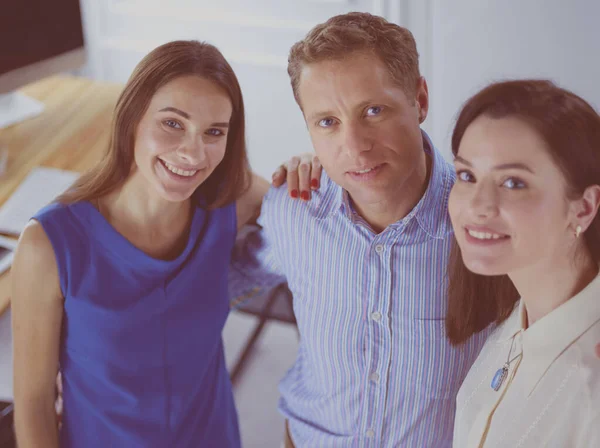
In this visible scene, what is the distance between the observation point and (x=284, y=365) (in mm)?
2705

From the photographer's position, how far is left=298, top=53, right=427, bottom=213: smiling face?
1.22m

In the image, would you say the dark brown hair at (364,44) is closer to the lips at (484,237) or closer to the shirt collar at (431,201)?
the shirt collar at (431,201)

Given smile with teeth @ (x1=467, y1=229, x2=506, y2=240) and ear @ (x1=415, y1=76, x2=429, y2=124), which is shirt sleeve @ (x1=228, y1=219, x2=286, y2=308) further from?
smile with teeth @ (x1=467, y1=229, x2=506, y2=240)

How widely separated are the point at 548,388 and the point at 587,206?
24 cm

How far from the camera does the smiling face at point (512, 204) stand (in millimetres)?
921

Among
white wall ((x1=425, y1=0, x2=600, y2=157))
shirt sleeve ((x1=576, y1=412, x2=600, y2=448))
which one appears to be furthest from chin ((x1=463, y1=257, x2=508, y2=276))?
white wall ((x1=425, y1=0, x2=600, y2=157))

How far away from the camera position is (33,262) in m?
1.32

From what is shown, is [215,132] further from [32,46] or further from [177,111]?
[32,46]

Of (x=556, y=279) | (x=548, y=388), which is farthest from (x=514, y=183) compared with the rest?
(x=548, y=388)

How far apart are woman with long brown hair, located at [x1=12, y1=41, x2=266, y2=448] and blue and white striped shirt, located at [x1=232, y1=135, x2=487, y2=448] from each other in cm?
18

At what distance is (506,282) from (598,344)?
0.25 meters

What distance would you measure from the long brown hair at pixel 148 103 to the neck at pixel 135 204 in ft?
0.06

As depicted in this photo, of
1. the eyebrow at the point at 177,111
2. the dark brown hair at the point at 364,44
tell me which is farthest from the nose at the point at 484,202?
the eyebrow at the point at 177,111

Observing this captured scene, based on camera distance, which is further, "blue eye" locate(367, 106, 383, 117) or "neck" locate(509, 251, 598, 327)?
"blue eye" locate(367, 106, 383, 117)
